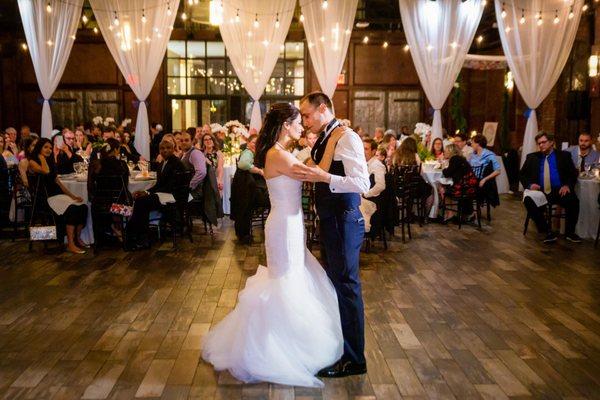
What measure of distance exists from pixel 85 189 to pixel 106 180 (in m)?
0.44

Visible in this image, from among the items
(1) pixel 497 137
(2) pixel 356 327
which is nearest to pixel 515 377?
(2) pixel 356 327

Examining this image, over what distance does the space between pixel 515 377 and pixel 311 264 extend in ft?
4.04

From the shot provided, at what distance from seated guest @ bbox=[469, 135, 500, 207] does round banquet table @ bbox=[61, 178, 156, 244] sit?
14.3ft

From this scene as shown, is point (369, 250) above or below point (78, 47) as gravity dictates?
below

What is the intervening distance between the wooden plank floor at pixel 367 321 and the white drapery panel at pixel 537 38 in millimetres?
3765

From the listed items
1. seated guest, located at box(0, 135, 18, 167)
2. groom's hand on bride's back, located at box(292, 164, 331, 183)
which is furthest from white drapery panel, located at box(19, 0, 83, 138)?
groom's hand on bride's back, located at box(292, 164, 331, 183)

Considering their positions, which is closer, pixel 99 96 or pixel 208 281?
pixel 208 281

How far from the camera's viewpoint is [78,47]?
14.5 metres

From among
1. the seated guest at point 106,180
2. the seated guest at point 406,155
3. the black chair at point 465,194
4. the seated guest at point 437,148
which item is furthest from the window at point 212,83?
the seated guest at point 106,180

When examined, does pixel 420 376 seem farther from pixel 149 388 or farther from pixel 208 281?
pixel 208 281

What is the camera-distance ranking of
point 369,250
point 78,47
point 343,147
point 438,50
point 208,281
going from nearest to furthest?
point 343,147, point 208,281, point 369,250, point 438,50, point 78,47

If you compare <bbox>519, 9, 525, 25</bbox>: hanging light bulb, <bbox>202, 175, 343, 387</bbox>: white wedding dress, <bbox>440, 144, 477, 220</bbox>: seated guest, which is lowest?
<bbox>202, 175, 343, 387</bbox>: white wedding dress

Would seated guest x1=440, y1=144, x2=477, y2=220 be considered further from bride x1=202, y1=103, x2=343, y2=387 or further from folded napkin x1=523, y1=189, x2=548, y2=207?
bride x1=202, y1=103, x2=343, y2=387

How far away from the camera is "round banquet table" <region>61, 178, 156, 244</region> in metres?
7.07
